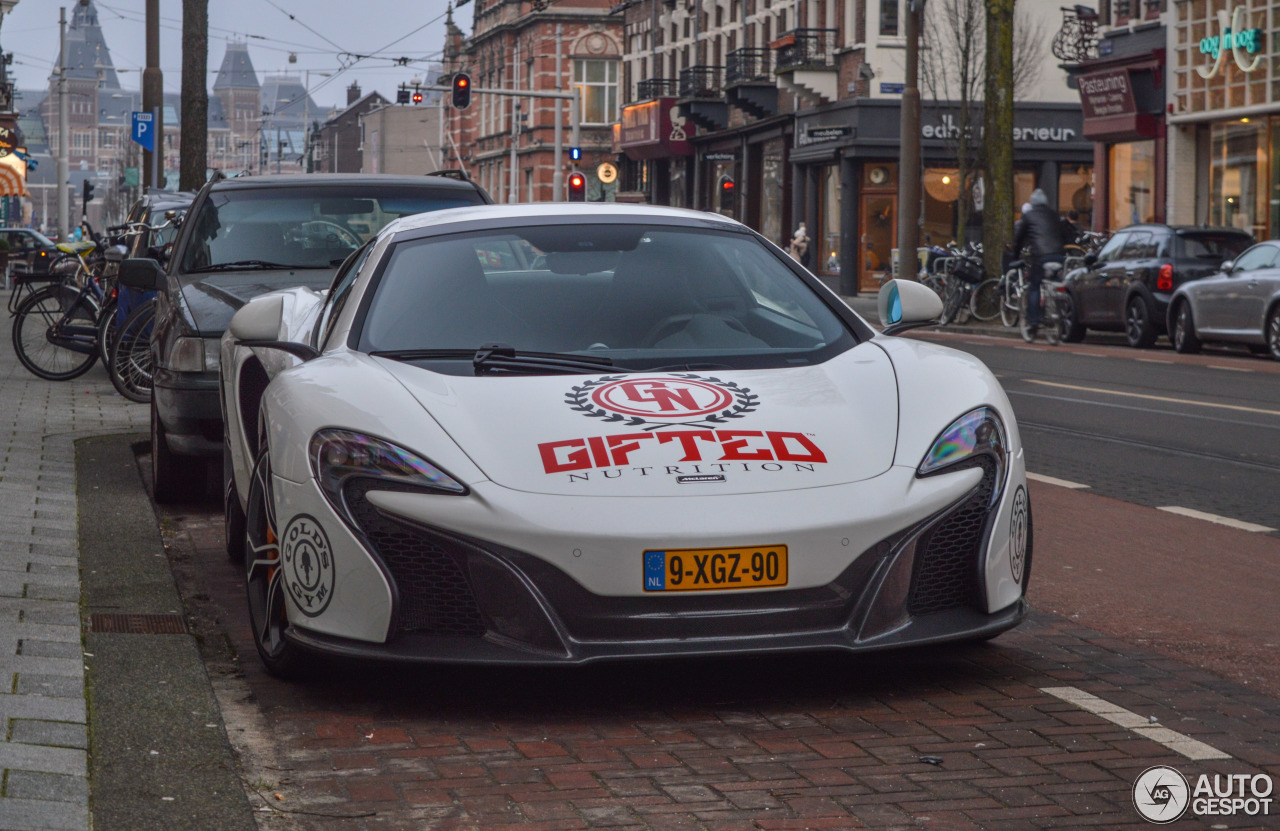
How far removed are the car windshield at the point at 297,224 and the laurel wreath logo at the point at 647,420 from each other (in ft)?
15.6

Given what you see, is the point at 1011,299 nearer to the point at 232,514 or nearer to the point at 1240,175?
the point at 1240,175

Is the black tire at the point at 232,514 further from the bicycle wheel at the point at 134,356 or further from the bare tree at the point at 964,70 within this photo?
the bare tree at the point at 964,70

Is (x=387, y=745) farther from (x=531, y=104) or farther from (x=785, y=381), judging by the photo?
(x=531, y=104)

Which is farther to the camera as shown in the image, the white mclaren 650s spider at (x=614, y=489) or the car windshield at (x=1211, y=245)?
the car windshield at (x=1211, y=245)

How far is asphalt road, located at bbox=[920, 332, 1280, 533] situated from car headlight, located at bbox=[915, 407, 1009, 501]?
3.88 meters

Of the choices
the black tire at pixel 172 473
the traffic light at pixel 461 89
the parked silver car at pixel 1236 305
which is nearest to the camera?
the black tire at pixel 172 473

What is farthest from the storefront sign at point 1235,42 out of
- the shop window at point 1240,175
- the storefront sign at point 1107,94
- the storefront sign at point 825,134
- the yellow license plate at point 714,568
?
the yellow license plate at point 714,568

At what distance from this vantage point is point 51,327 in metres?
15.1

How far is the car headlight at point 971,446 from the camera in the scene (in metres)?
4.71

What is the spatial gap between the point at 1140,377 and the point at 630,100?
5454 cm

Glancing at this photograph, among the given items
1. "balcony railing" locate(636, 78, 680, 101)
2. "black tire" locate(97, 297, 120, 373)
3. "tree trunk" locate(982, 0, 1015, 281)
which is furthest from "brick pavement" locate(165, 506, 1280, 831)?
"balcony railing" locate(636, 78, 680, 101)

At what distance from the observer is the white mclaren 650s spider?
173 inches

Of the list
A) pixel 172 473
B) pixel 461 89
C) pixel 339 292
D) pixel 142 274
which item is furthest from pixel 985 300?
pixel 339 292

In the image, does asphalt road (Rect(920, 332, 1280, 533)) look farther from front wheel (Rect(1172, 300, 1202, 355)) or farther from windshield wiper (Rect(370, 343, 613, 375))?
windshield wiper (Rect(370, 343, 613, 375))
